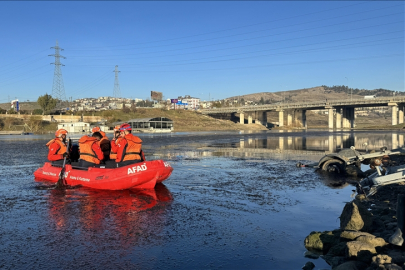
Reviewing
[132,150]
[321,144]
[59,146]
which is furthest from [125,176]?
A: [321,144]

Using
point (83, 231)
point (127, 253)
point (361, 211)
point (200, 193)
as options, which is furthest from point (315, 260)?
point (200, 193)

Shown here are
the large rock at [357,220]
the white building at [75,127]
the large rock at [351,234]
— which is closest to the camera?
the large rock at [351,234]

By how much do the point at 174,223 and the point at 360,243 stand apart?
197 inches

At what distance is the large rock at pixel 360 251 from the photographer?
6945 millimetres

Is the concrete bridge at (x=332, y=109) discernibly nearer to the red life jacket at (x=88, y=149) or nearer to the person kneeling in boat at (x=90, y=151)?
the person kneeling in boat at (x=90, y=151)

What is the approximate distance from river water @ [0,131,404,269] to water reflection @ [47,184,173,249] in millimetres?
27

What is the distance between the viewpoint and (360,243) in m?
7.28

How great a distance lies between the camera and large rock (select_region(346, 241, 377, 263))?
6945mm

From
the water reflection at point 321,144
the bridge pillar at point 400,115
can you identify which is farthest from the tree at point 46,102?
the bridge pillar at point 400,115

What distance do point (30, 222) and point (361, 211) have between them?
29.3 feet

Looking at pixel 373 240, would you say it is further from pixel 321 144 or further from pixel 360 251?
pixel 321 144

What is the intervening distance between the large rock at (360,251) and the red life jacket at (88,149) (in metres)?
11.3

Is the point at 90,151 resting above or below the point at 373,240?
above

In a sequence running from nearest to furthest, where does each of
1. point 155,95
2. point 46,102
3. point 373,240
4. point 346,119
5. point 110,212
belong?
point 373,240 < point 110,212 < point 46,102 < point 346,119 < point 155,95
